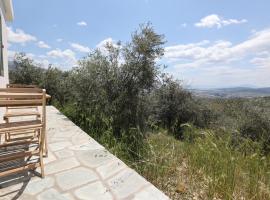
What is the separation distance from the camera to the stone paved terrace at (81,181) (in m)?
2.41

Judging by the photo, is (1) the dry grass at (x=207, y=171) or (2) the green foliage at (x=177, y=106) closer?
(1) the dry grass at (x=207, y=171)

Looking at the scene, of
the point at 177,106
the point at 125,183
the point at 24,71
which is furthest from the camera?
the point at 177,106

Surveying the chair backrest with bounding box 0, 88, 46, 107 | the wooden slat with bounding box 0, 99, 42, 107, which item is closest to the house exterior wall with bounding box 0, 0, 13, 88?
the chair backrest with bounding box 0, 88, 46, 107

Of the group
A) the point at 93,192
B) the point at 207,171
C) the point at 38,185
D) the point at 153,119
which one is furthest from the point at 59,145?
the point at 153,119

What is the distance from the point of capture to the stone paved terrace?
2.41 m

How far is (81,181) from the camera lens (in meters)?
2.70

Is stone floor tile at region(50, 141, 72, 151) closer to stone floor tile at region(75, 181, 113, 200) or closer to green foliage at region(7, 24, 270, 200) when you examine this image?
green foliage at region(7, 24, 270, 200)

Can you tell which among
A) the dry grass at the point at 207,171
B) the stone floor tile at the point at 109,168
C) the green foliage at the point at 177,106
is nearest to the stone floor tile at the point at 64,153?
the stone floor tile at the point at 109,168

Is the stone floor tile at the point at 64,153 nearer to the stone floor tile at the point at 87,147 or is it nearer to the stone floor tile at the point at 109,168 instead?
the stone floor tile at the point at 87,147

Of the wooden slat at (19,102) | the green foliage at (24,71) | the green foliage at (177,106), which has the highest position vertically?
the green foliage at (24,71)

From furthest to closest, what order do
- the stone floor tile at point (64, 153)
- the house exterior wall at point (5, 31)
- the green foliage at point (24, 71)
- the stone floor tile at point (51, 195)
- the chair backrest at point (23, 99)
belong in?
1. the green foliage at point (24, 71)
2. the house exterior wall at point (5, 31)
3. the stone floor tile at point (64, 153)
4. the chair backrest at point (23, 99)
5. the stone floor tile at point (51, 195)

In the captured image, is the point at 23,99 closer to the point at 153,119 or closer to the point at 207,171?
the point at 207,171

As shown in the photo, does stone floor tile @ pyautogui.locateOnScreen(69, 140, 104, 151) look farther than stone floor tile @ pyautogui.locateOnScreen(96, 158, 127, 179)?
Yes

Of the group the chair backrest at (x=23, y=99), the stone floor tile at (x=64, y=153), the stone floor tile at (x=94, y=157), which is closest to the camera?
the chair backrest at (x=23, y=99)
